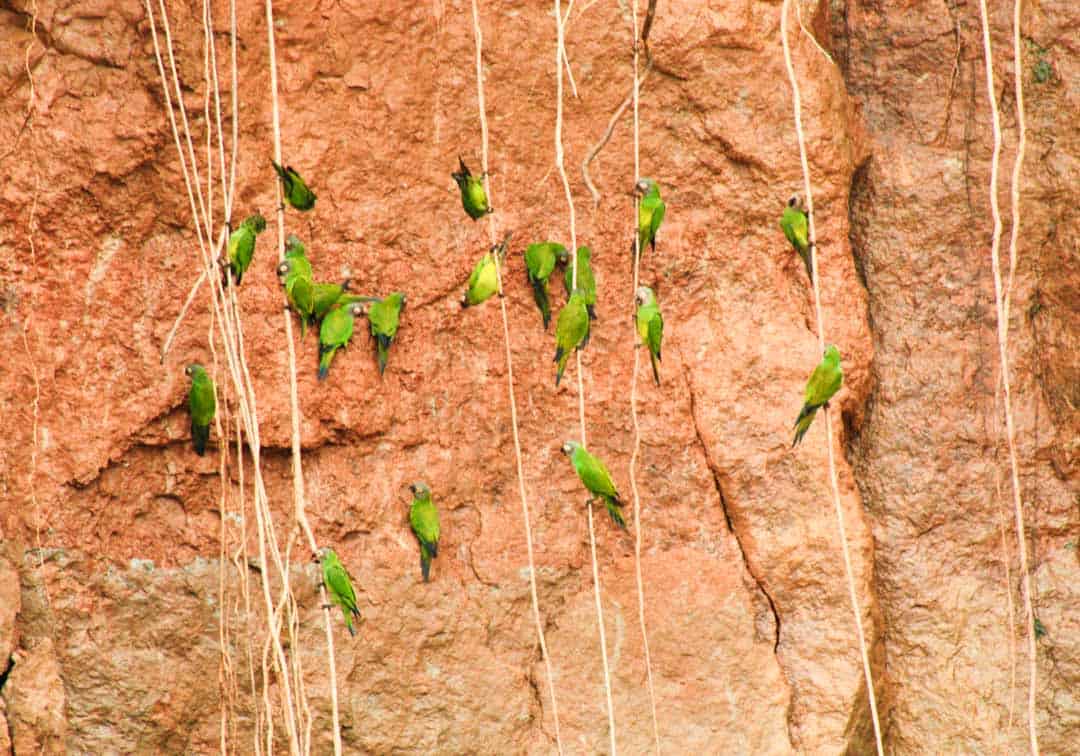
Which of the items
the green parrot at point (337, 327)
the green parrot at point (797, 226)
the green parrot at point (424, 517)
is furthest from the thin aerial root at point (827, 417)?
the green parrot at point (337, 327)

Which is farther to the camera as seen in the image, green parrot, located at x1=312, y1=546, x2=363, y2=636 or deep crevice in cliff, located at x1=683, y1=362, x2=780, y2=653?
deep crevice in cliff, located at x1=683, y1=362, x2=780, y2=653

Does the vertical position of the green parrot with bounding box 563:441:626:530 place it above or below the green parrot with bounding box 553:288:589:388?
below

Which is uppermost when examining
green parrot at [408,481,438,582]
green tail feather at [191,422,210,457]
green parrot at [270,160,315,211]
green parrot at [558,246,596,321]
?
green parrot at [270,160,315,211]

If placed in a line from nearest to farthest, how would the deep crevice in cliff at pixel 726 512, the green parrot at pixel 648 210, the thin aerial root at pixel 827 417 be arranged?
1. the thin aerial root at pixel 827 417
2. the green parrot at pixel 648 210
3. the deep crevice in cliff at pixel 726 512

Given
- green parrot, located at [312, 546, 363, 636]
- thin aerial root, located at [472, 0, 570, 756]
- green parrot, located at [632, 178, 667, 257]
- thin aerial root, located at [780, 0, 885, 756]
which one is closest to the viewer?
thin aerial root, located at [780, 0, 885, 756]

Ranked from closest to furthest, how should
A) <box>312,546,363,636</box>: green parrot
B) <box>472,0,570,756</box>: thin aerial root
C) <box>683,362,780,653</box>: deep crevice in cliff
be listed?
1. <box>472,0,570,756</box>: thin aerial root
2. <box>312,546,363,636</box>: green parrot
3. <box>683,362,780,653</box>: deep crevice in cliff

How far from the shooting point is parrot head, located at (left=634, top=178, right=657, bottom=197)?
3070 millimetres

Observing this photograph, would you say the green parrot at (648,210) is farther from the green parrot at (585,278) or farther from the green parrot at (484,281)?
the green parrot at (484,281)

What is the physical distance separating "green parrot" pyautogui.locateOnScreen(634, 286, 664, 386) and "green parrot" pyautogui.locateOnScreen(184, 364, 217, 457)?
3.48 ft

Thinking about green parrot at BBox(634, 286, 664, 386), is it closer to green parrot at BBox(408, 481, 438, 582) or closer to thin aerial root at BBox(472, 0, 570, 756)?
thin aerial root at BBox(472, 0, 570, 756)

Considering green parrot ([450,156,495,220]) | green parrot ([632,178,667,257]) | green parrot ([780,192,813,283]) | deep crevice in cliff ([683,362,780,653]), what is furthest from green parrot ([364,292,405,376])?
green parrot ([780,192,813,283])

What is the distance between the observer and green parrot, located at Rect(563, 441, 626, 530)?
10.0 feet

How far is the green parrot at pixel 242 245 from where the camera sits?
293 centimetres

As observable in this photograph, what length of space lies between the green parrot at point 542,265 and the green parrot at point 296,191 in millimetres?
555
